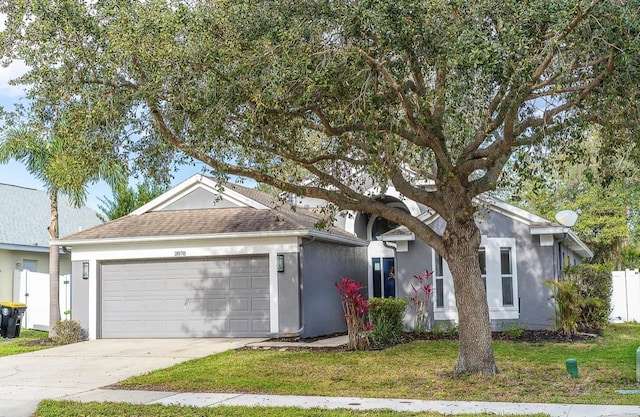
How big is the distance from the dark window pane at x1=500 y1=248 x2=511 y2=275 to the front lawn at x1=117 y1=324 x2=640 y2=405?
125 inches

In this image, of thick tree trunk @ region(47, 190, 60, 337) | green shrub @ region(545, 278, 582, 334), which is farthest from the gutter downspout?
thick tree trunk @ region(47, 190, 60, 337)

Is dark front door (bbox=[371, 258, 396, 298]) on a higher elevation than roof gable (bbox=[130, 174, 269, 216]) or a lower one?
lower

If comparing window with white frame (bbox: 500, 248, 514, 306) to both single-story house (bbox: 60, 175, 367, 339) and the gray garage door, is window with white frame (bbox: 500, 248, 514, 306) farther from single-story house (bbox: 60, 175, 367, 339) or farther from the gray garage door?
the gray garage door

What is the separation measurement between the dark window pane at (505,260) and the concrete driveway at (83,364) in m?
6.70

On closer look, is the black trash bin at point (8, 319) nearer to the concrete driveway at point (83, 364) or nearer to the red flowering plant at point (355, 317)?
the concrete driveway at point (83, 364)

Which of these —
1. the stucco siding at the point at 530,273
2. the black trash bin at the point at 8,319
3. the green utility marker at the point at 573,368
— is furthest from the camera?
the black trash bin at the point at 8,319

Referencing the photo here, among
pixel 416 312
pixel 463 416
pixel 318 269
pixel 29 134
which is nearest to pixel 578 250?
pixel 416 312

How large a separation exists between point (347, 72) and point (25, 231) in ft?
65.6

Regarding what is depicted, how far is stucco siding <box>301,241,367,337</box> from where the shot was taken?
18.3 metres

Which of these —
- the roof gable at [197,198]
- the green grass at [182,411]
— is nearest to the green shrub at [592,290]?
the roof gable at [197,198]

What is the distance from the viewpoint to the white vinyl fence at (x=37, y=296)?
23.3 meters

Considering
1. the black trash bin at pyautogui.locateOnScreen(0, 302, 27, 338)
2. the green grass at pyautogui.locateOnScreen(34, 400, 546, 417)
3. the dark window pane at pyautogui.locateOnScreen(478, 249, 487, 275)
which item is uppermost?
the dark window pane at pyautogui.locateOnScreen(478, 249, 487, 275)

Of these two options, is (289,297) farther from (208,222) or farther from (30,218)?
(30,218)

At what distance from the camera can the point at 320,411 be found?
30.5 ft
